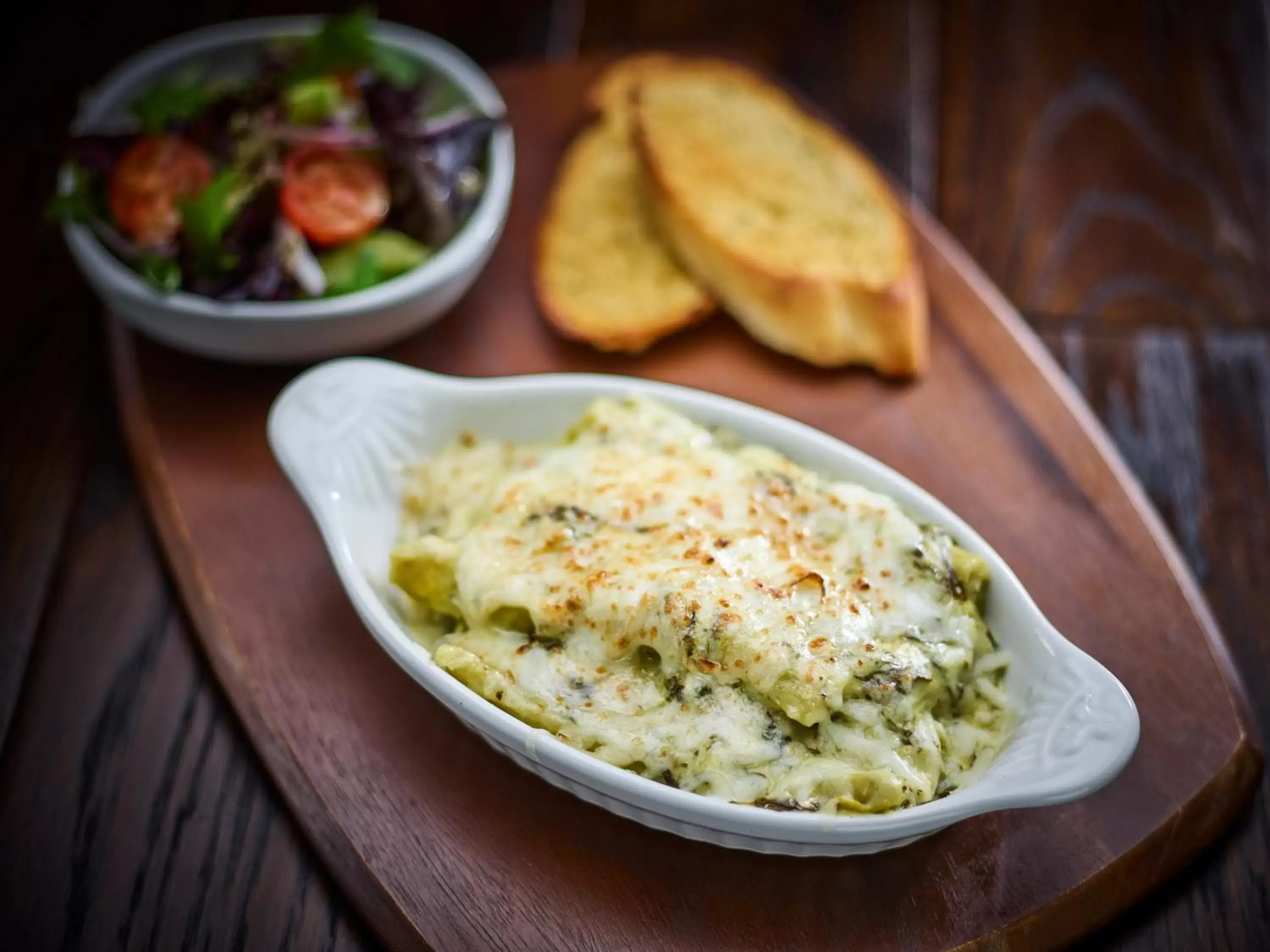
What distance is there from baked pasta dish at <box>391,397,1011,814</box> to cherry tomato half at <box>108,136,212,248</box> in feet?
4.37

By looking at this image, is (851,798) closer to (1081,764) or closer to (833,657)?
(833,657)

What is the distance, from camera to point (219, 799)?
2.38 m

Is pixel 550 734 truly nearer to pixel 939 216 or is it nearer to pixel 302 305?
pixel 302 305

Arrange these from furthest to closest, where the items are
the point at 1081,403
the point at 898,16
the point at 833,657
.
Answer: the point at 898,16 → the point at 1081,403 → the point at 833,657

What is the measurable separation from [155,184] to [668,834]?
215 centimetres

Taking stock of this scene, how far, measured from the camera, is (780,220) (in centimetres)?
317

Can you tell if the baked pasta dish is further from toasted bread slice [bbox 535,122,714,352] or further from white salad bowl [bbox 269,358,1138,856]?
toasted bread slice [bbox 535,122,714,352]

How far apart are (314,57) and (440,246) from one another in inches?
29.1

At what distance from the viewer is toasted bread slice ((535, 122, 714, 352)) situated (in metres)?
3.05

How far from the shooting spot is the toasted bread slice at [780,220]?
9.72 feet

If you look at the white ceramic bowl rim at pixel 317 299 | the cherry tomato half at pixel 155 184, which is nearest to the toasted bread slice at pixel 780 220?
the white ceramic bowl rim at pixel 317 299

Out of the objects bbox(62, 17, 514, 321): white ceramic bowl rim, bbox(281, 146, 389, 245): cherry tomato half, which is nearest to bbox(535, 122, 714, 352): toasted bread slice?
bbox(62, 17, 514, 321): white ceramic bowl rim

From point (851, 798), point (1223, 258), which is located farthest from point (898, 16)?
point (851, 798)

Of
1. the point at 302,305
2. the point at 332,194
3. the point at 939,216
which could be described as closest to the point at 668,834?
the point at 302,305
